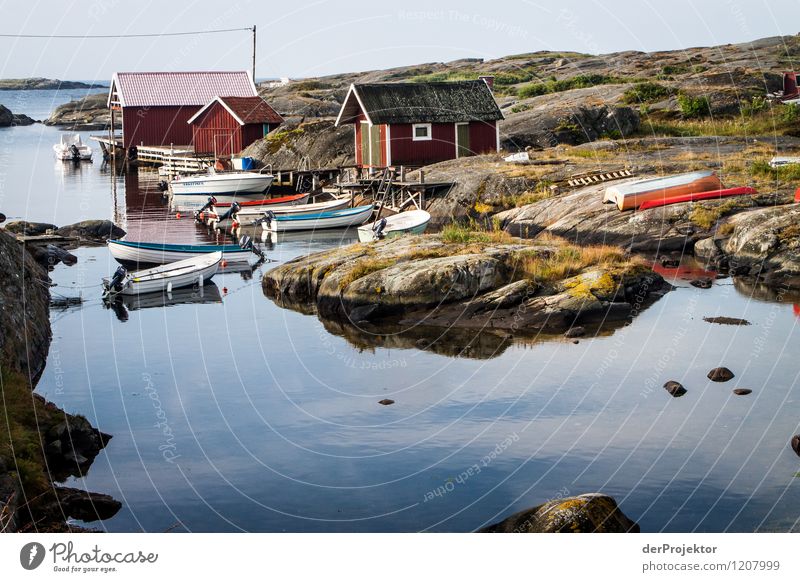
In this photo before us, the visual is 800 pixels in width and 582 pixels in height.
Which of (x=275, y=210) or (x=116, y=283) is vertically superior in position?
(x=275, y=210)

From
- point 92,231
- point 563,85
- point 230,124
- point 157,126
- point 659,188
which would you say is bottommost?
point 92,231

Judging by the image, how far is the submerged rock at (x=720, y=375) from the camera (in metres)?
25.4

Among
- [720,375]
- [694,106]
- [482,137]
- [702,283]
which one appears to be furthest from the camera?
[694,106]

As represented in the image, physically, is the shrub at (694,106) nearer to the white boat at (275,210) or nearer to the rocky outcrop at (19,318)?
the white boat at (275,210)

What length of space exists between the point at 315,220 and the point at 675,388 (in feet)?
108

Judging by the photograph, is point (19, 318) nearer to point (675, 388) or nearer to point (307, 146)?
point (675, 388)

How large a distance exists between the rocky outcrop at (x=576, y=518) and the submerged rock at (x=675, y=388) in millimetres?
8664

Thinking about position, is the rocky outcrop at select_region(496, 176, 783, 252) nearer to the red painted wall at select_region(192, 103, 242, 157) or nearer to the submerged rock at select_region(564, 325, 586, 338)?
the submerged rock at select_region(564, 325, 586, 338)

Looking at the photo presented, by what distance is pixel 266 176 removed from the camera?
222 ft

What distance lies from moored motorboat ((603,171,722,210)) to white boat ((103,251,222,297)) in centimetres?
1716

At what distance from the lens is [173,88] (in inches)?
3600

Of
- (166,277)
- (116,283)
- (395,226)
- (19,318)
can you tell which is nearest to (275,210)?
(395,226)

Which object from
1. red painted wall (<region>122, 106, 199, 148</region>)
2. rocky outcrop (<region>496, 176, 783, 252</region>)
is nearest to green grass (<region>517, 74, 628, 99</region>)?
red painted wall (<region>122, 106, 199, 148</region>)

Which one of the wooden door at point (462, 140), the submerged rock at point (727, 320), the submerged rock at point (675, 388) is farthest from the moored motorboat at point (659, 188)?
the submerged rock at point (675, 388)
